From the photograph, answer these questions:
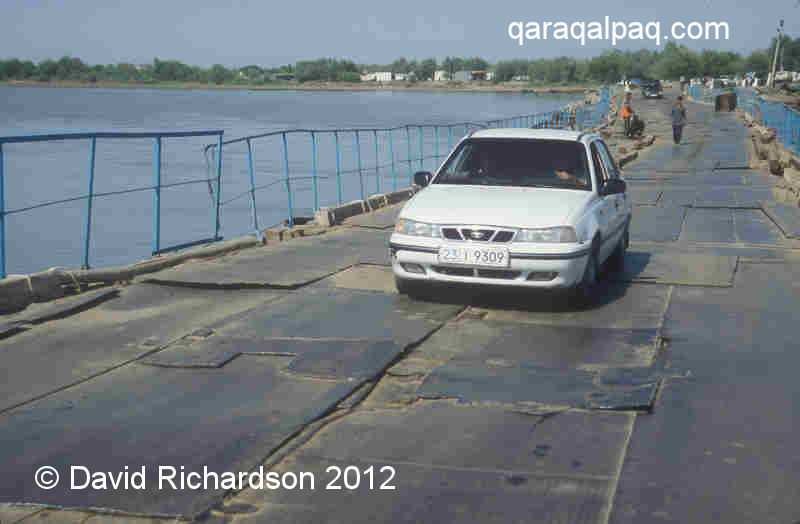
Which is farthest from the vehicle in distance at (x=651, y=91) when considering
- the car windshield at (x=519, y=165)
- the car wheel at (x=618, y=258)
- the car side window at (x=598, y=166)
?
the car windshield at (x=519, y=165)

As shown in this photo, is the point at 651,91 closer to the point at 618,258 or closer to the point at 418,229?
the point at 618,258

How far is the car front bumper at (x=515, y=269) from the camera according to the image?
814 centimetres

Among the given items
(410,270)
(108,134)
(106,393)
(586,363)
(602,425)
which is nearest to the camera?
(602,425)

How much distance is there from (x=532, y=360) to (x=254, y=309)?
291cm

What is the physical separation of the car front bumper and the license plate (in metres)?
0.04

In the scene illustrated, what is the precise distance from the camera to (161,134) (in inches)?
483

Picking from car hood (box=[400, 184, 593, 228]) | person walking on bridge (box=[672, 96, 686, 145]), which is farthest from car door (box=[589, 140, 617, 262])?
person walking on bridge (box=[672, 96, 686, 145])

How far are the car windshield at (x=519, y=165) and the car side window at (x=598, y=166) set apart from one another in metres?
0.19

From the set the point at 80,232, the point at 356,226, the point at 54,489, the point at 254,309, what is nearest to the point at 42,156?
the point at 80,232

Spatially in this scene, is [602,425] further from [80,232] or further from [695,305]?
[80,232]

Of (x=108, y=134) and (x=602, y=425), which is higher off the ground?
(x=108, y=134)

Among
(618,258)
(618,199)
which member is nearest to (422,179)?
(618,199)

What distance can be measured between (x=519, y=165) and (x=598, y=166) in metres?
0.90

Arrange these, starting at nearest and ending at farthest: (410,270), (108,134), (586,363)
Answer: (586,363), (410,270), (108,134)
